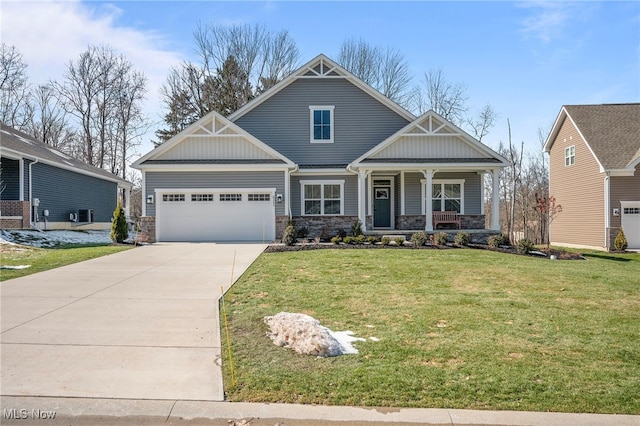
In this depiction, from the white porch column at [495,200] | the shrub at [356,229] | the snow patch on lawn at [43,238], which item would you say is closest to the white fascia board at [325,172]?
the shrub at [356,229]

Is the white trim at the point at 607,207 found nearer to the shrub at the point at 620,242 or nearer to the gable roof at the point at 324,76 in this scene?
the shrub at the point at 620,242

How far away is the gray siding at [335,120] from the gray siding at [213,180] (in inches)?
117

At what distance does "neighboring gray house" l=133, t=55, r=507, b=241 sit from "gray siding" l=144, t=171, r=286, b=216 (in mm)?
41

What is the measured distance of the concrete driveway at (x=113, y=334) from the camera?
13.0 feet

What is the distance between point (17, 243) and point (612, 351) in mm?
17756

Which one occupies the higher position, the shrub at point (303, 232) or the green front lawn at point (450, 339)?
the shrub at point (303, 232)

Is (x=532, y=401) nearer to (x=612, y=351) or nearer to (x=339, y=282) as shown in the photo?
(x=612, y=351)

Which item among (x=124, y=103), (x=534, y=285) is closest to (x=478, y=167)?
(x=534, y=285)

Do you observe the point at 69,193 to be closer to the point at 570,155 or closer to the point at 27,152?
the point at 27,152

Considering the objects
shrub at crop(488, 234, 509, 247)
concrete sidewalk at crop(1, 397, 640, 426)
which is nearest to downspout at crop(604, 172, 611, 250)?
shrub at crop(488, 234, 509, 247)

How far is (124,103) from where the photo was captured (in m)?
35.6

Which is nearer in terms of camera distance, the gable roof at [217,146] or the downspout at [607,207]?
the gable roof at [217,146]

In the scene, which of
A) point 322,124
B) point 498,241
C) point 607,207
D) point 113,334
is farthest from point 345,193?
point 113,334

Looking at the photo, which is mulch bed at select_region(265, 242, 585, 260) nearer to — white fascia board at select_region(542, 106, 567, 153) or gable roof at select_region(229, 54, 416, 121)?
gable roof at select_region(229, 54, 416, 121)
